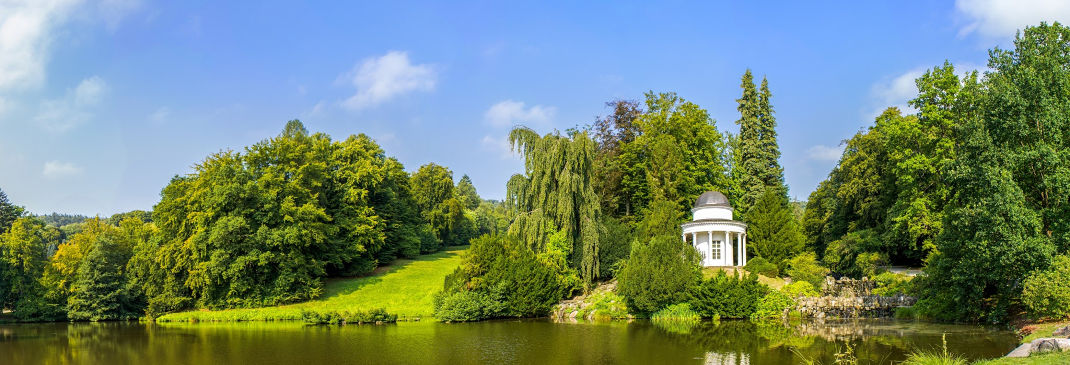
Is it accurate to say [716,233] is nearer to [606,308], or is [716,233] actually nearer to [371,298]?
[606,308]

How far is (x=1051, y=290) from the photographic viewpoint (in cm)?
1744

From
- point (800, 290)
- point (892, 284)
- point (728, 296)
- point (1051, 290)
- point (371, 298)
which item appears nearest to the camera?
point (1051, 290)

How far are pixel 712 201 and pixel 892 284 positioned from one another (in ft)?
32.4

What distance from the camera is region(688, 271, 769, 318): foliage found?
1029 inches

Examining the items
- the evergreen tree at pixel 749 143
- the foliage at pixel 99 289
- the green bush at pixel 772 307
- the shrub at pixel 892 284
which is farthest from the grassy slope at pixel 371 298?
the evergreen tree at pixel 749 143

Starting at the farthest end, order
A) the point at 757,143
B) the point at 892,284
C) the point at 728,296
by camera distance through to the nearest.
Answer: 1. the point at 757,143
2. the point at 892,284
3. the point at 728,296

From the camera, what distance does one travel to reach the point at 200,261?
32094mm

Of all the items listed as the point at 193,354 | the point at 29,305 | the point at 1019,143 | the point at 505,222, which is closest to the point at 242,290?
the point at 29,305

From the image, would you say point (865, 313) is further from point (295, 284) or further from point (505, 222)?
point (505, 222)

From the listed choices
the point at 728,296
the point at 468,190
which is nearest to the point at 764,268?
the point at 728,296

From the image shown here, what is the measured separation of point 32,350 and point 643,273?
2148 centimetres

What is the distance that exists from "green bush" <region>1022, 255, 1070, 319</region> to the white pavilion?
15880 mm

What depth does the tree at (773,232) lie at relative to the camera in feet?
111

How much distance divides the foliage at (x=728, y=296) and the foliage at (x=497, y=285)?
6.41 meters
